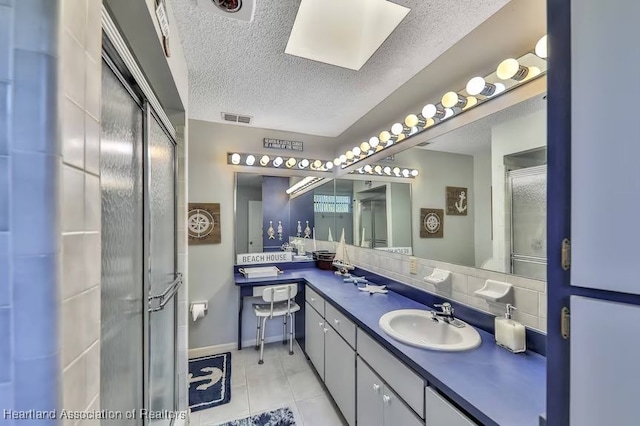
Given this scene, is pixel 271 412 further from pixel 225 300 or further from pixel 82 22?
pixel 82 22

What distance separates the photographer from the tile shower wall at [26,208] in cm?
36

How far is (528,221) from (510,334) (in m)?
0.53

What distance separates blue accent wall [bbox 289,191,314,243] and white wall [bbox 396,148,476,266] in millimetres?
1351

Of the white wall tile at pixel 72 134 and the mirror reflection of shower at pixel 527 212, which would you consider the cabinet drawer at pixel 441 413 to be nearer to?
the mirror reflection of shower at pixel 527 212

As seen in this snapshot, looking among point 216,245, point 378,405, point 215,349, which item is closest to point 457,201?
point 378,405

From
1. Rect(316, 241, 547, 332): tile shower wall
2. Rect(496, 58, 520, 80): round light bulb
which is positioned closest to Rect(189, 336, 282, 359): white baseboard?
Rect(316, 241, 547, 332): tile shower wall

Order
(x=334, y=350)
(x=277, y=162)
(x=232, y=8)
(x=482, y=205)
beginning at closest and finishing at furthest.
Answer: (x=232, y=8) < (x=482, y=205) < (x=334, y=350) < (x=277, y=162)

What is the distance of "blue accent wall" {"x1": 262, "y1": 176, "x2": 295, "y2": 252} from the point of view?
3041 mm

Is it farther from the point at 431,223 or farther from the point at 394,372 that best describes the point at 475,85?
the point at 394,372

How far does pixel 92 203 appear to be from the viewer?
0.52m

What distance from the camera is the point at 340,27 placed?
1.44 metres
